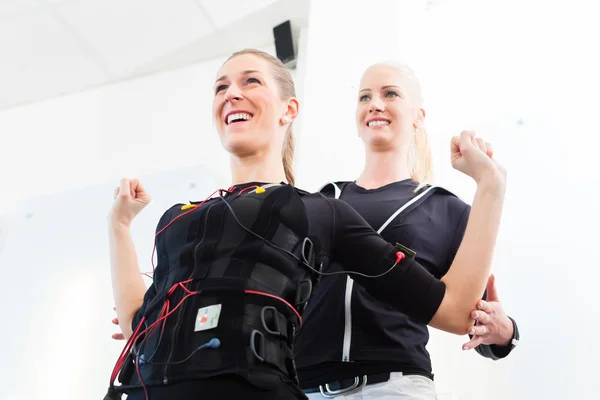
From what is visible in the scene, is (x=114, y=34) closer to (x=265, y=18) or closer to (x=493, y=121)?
(x=265, y=18)

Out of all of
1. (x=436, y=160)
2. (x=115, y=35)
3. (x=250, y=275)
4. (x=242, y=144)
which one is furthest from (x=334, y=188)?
(x=115, y=35)

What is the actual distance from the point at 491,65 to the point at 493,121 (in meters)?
0.28

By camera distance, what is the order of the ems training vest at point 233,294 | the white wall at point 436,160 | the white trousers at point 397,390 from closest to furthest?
the ems training vest at point 233,294
the white trousers at point 397,390
the white wall at point 436,160

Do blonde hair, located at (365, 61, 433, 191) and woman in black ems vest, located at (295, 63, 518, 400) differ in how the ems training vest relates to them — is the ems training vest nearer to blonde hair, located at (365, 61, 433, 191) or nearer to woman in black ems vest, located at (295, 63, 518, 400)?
woman in black ems vest, located at (295, 63, 518, 400)

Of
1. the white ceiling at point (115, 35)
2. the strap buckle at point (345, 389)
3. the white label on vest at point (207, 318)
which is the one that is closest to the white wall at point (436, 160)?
the white ceiling at point (115, 35)

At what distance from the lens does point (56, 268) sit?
2705 millimetres

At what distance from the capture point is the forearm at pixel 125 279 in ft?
3.73

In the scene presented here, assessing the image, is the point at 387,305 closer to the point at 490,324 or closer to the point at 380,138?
the point at 490,324

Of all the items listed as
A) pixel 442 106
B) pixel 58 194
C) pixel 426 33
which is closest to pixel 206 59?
pixel 58 194

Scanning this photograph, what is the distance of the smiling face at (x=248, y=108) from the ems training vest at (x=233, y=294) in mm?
189

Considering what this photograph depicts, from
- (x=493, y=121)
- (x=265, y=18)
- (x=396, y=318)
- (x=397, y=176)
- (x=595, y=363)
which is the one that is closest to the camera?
(x=396, y=318)

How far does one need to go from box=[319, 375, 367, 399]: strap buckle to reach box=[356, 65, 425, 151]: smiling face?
0.59m

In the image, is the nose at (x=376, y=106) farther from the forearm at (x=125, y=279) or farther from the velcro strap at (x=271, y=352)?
the velcro strap at (x=271, y=352)

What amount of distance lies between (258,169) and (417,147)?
59cm
